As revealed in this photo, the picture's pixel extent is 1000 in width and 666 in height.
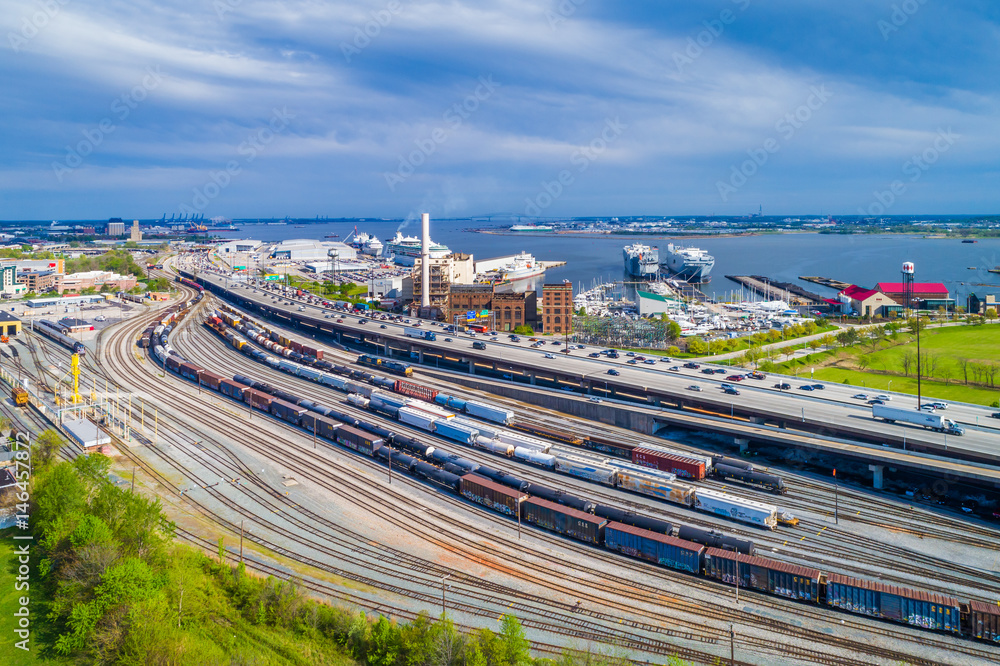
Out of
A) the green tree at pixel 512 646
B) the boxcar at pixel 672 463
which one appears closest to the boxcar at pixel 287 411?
the boxcar at pixel 672 463

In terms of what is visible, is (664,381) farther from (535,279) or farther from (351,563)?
(535,279)

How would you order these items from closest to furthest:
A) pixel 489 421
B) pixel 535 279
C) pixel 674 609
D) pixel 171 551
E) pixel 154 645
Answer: pixel 154 645 < pixel 674 609 < pixel 171 551 < pixel 489 421 < pixel 535 279

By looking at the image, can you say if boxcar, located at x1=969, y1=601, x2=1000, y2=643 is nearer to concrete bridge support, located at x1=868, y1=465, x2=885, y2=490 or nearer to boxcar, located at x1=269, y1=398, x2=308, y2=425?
concrete bridge support, located at x1=868, y1=465, x2=885, y2=490

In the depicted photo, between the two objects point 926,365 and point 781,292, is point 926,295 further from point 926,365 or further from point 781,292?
point 926,365

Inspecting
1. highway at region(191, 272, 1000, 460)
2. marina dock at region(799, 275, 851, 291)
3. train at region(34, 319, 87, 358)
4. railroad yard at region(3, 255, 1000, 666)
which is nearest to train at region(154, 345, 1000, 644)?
railroad yard at region(3, 255, 1000, 666)

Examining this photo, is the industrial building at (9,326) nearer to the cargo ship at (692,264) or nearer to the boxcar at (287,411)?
the boxcar at (287,411)

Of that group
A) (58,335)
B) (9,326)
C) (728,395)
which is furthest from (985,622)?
(9,326)

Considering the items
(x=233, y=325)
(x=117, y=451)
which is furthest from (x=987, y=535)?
(x=233, y=325)
